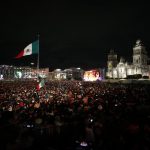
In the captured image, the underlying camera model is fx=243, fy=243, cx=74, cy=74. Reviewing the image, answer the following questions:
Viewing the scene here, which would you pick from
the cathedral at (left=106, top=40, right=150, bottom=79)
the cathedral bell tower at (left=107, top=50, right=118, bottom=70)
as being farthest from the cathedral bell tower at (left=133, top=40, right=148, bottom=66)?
the cathedral bell tower at (left=107, top=50, right=118, bottom=70)

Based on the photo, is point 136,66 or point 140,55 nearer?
point 136,66

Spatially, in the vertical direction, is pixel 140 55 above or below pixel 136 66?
above

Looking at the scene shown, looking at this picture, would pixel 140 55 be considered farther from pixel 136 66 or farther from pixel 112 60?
pixel 112 60

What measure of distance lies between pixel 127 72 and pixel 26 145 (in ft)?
442

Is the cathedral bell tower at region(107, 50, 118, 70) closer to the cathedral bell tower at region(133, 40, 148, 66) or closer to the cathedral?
the cathedral

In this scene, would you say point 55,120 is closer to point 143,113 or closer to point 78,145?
point 78,145

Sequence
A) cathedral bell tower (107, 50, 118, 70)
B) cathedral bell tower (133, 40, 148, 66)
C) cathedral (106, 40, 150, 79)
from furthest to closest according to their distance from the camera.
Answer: cathedral bell tower (107, 50, 118, 70) → cathedral bell tower (133, 40, 148, 66) → cathedral (106, 40, 150, 79)

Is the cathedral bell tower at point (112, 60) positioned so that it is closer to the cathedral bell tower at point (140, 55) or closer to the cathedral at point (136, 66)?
the cathedral at point (136, 66)

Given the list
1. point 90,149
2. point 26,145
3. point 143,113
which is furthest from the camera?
point 143,113

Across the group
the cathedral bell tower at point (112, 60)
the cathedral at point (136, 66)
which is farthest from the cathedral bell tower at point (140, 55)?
the cathedral bell tower at point (112, 60)

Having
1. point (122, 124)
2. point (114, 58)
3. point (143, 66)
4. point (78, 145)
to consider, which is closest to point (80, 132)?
point (78, 145)

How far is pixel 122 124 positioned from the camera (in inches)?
364

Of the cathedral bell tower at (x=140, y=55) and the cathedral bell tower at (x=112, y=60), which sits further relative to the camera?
the cathedral bell tower at (x=112, y=60)

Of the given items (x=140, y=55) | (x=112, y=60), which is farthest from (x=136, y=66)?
(x=112, y=60)
